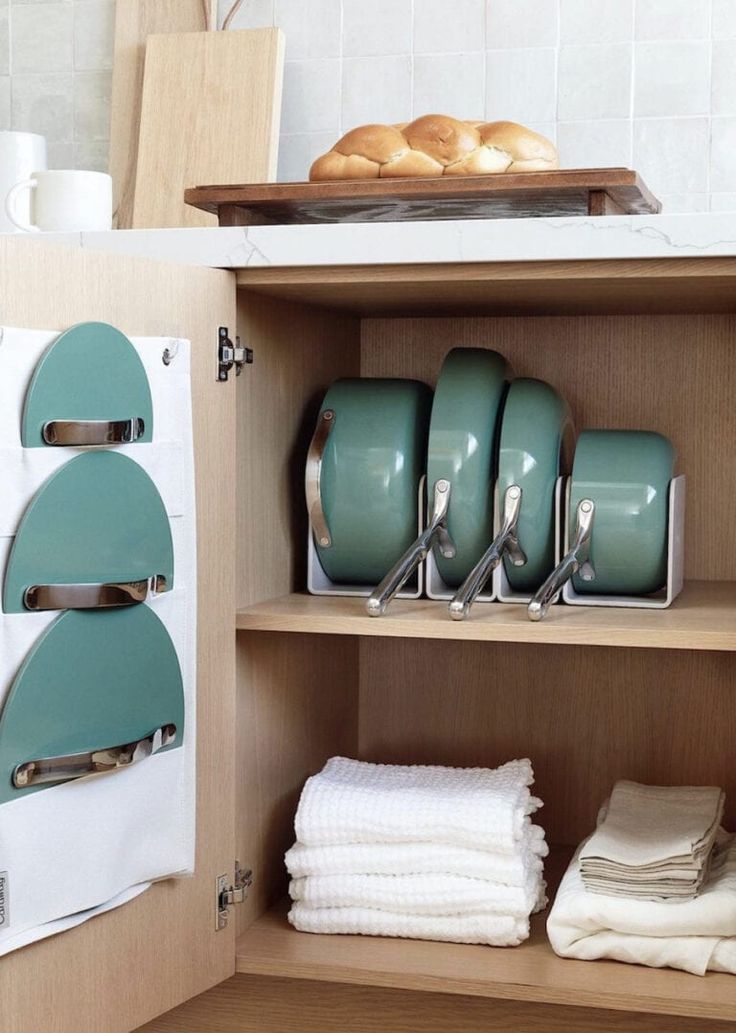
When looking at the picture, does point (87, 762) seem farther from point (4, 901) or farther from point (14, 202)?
point (14, 202)

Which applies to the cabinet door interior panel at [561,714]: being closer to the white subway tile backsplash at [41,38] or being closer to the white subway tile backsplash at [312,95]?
the white subway tile backsplash at [312,95]

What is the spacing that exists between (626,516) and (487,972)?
46 cm

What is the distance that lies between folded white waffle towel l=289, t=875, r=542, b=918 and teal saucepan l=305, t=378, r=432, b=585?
32cm

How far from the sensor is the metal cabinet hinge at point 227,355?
1.17 m

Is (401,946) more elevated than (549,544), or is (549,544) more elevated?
(549,544)

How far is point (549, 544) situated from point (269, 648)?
1.00 feet

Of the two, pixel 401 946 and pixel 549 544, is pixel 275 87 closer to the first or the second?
pixel 549 544

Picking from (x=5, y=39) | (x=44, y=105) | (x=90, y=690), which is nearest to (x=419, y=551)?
(x=90, y=690)

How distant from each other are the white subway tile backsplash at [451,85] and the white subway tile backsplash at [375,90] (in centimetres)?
1

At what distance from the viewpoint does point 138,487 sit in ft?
3.32

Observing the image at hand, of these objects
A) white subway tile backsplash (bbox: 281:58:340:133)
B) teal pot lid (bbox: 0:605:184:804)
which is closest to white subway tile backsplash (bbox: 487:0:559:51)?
white subway tile backsplash (bbox: 281:58:340:133)

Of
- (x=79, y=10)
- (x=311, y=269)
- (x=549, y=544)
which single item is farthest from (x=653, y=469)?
(x=79, y=10)

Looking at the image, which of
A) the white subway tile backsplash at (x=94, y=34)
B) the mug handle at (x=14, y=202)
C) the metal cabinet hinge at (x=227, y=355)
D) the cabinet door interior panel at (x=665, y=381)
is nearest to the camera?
the metal cabinet hinge at (x=227, y=355)

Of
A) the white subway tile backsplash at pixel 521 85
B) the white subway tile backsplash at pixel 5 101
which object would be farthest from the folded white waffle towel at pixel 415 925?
the white subway tile backsplash at pixel 5 101
